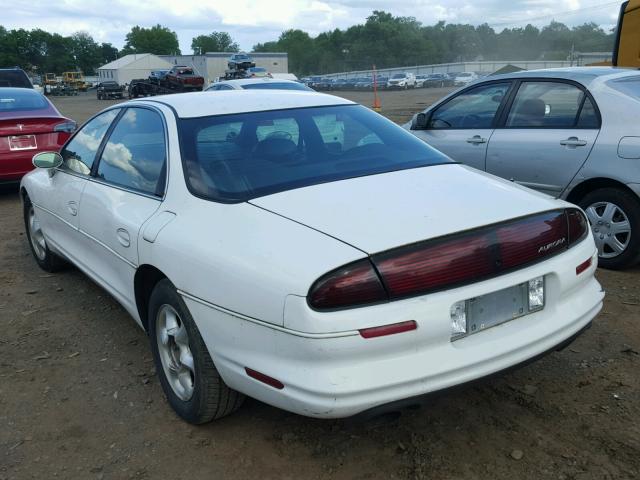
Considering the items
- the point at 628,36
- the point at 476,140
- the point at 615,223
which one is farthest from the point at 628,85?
the point at 628,36

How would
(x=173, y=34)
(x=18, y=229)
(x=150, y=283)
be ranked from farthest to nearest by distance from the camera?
(x=173, y=34) < (x=18, y=229) < (x=150, y=283)

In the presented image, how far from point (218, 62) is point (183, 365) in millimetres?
66137

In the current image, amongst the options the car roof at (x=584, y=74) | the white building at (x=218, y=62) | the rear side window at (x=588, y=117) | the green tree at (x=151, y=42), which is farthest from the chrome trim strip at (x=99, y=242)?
the green tree at (x=151, y=42)

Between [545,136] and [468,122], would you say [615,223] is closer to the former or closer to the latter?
[545,136]

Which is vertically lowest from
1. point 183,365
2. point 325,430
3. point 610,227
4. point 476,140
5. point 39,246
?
point 325,430

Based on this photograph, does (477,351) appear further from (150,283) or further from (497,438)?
(150,283)

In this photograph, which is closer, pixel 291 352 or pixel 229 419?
pixel 291 352

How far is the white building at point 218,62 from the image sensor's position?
211 ft

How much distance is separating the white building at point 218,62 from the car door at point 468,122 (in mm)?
57598

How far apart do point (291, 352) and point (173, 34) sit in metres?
158

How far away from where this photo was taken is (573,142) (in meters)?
5.01

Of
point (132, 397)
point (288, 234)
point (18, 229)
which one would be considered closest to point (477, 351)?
point (288, 234)

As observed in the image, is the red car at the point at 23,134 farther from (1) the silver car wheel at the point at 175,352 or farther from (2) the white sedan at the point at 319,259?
(1) the silver car wheel at the point at 175,352

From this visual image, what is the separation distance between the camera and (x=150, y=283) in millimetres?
3207
